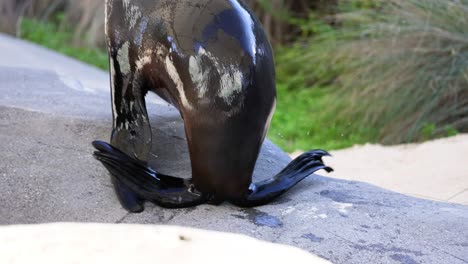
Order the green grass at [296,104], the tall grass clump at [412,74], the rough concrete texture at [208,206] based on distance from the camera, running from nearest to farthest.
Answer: the rough concrete texture at [208,206], the tall grass clump at [412,74], the green grass at [296,104]

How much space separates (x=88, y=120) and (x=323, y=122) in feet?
10.9

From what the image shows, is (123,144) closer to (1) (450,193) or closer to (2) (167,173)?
(2) (167,173)

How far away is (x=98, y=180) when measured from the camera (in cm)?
316

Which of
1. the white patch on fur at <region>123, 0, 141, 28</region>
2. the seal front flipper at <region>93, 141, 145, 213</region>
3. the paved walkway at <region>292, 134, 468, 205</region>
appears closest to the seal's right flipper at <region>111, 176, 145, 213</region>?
the seal front flipper at <region>93, 141, 145, 213</region>

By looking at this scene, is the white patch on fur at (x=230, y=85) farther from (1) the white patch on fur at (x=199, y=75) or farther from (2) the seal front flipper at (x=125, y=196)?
(2) the seal front flipper at (x=125, y=196)

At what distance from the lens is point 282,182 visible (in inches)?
125

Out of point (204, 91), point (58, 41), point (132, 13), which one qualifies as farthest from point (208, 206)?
point (58, 41)

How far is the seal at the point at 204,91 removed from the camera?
2934 millimetres

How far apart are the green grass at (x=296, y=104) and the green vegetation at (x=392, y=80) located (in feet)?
0.04

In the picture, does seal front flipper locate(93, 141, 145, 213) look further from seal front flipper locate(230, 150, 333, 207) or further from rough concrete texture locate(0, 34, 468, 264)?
seal front flipper locate(230, 150, 333, 207)

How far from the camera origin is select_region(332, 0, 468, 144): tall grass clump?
588cm

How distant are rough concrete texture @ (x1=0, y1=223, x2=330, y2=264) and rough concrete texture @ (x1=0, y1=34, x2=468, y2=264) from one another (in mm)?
94

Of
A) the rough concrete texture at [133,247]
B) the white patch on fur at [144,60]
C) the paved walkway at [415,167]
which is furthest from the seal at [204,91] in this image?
the paved walkway at [415,167]

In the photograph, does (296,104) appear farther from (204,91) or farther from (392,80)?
(204,91)
